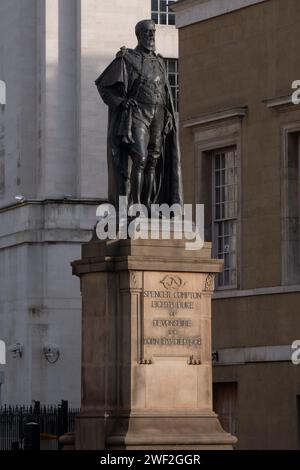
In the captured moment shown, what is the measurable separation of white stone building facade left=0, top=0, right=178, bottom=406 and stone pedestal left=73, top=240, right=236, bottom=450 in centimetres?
2818

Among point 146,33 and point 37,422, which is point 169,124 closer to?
point 146,33

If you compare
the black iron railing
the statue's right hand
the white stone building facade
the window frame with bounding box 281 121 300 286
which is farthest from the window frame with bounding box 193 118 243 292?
the white stone building facade

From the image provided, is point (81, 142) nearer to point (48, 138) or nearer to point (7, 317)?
point (48, 138)

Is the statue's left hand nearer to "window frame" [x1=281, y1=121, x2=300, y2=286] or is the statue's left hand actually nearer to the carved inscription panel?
the carved inscription panel

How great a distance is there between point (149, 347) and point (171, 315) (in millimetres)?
629

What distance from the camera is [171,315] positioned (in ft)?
94.0

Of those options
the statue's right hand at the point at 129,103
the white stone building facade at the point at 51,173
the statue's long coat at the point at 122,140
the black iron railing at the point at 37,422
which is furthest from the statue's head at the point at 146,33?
the white stone building facade at the point at 51,173

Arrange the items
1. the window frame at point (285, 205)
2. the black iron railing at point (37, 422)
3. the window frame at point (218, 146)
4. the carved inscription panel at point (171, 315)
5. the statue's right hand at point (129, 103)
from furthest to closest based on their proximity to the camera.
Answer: the black iron railing at point (37, 422) < the window frame at point (218, 146) < the window frame at point (285, 205) < the statue's right hand at point (129, 103) < the carved inscription panel at point (171, 315)

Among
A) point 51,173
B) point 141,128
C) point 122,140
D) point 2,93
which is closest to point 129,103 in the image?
point 141,128

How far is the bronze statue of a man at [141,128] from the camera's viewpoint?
29641 millimetres

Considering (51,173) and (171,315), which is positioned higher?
(51,173)

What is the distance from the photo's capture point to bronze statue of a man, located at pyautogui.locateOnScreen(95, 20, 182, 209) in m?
29.6

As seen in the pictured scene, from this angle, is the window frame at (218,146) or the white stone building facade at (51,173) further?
the white stone building facade at (51,173)

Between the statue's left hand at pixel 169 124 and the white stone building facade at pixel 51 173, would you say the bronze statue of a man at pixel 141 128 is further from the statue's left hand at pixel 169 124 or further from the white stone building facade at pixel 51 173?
the white stone building facade at pixel 51 173
